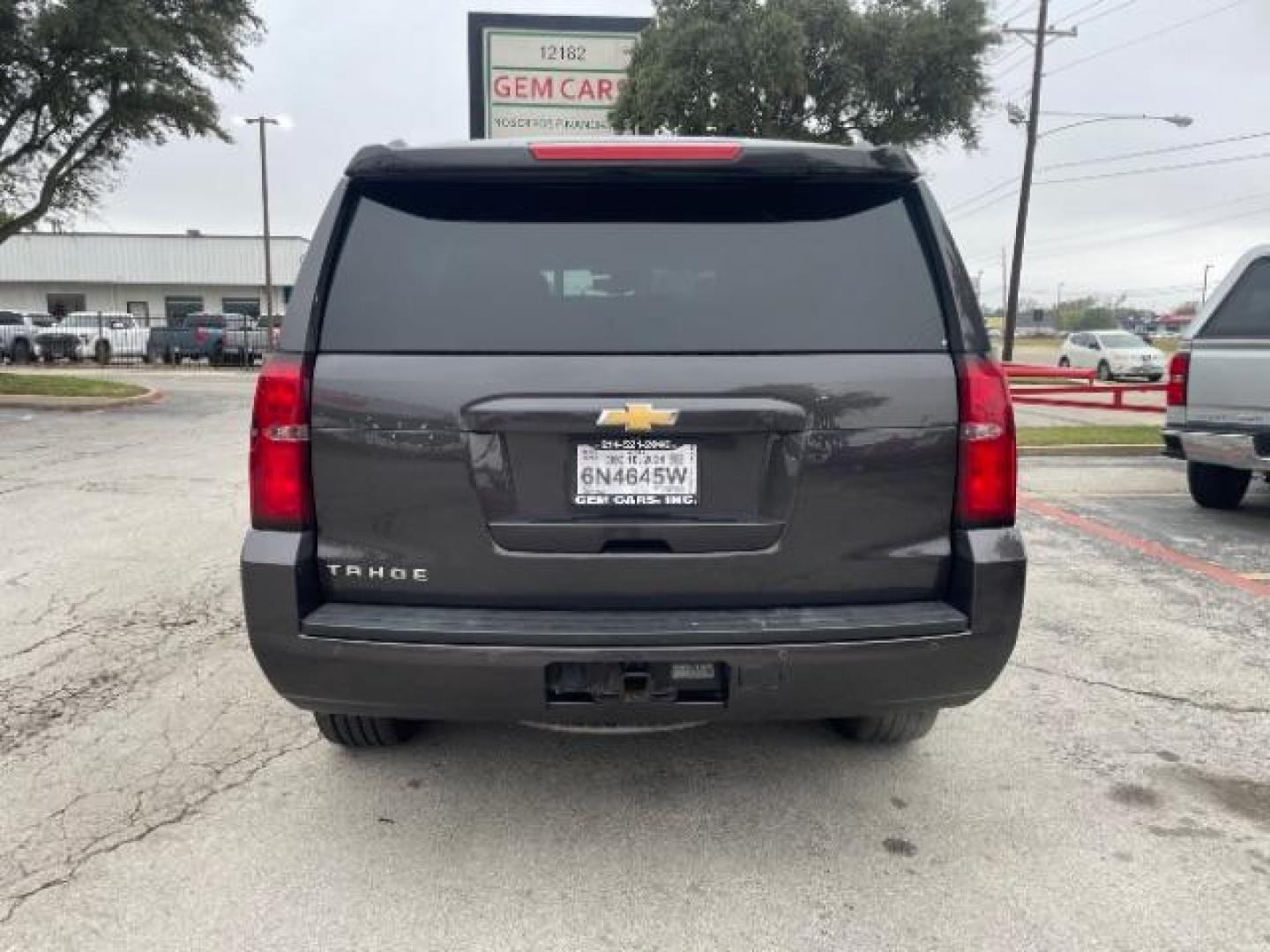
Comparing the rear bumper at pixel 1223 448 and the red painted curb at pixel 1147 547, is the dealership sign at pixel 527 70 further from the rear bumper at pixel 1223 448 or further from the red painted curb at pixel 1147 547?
the rear bumper at pixel 1223 448

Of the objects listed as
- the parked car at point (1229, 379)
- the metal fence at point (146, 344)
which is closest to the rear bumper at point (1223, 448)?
→ the parked car at point (1229, 379)

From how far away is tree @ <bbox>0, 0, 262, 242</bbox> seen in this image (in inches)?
608

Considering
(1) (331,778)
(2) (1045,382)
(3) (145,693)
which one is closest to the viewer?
(1) (331,778)

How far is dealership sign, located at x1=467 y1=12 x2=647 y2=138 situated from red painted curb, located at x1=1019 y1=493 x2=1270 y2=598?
49.5 feet

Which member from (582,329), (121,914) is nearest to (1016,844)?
(582,329)

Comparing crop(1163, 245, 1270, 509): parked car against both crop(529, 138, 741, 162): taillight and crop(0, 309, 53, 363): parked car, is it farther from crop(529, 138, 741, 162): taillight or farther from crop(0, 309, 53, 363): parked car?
crop(0, 309, 53, 363): parked car

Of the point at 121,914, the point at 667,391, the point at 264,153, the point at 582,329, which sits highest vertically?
the point at 264,153

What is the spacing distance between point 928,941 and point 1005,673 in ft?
6.78

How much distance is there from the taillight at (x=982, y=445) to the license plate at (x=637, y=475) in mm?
733

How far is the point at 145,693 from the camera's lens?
393 cm

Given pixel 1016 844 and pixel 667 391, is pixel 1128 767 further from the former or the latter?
pixel 667 391

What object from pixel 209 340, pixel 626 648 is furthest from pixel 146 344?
pixel 626 648

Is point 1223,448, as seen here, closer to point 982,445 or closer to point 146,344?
point 982,445

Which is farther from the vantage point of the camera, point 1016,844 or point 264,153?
point 264,153
